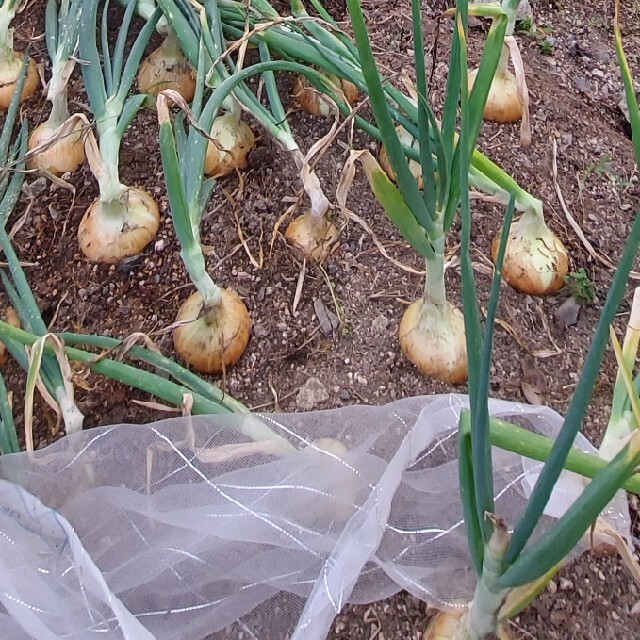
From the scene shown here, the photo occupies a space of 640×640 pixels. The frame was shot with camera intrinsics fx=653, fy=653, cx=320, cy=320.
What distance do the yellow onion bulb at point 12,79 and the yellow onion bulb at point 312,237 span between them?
27.2 inches

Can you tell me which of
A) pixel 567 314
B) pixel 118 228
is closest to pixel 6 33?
pixel 118 228

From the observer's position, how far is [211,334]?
993 mm

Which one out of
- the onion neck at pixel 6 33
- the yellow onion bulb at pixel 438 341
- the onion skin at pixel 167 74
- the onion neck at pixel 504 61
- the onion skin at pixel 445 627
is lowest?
the onion skin at pixel 445 627

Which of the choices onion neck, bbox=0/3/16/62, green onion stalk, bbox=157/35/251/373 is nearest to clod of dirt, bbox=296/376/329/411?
green onion stalk, bbox=157/35/251/373

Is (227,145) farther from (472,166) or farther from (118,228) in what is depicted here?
(472,166)

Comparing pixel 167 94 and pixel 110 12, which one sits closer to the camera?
pixel 167 94

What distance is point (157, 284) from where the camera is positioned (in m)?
1.14

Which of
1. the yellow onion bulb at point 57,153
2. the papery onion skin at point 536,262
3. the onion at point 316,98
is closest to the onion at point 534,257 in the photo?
the papery onion skin at point 536,262

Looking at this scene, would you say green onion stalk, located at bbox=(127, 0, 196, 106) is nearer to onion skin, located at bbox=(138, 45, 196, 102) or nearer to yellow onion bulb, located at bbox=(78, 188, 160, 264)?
onion skin, located at bbox=(138, 45, 196, 102)

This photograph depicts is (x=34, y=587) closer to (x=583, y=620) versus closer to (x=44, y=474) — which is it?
(x=44, y=474)

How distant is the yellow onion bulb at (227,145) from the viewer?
1167mm

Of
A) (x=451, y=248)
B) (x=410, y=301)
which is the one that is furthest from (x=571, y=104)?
(x=410, y=301)

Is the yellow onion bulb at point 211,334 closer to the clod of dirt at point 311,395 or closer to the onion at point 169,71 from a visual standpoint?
the clod of dirt at point 311,395

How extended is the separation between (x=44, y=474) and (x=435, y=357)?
564mm
